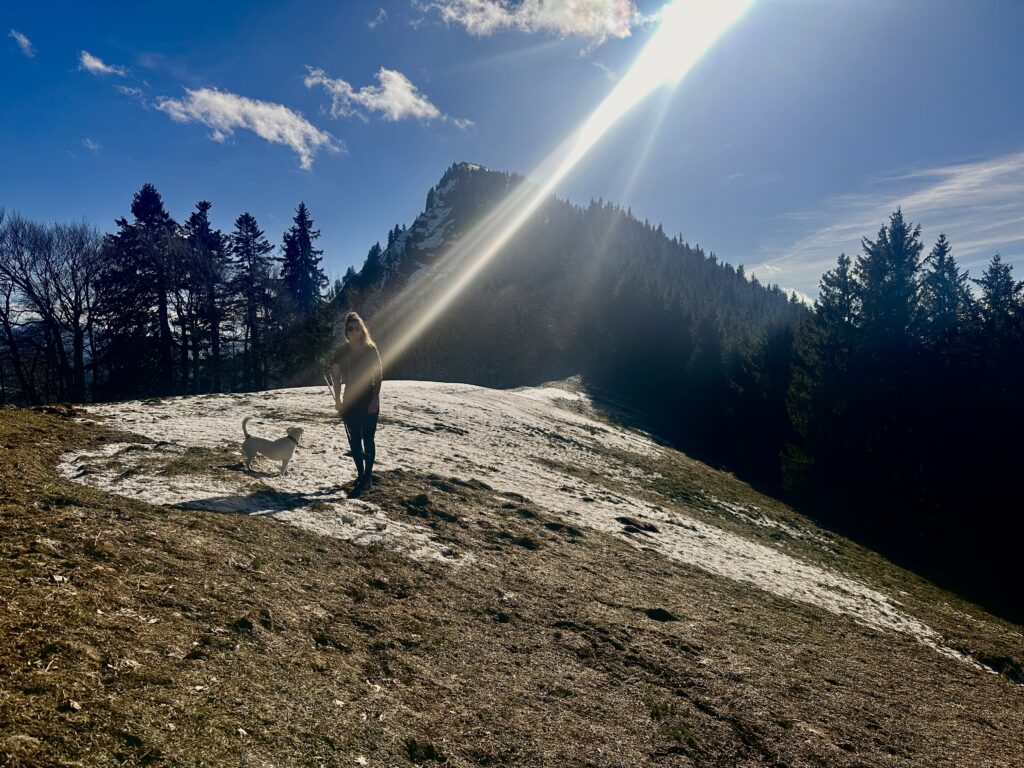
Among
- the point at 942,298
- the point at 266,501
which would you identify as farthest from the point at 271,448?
the point at 942,298

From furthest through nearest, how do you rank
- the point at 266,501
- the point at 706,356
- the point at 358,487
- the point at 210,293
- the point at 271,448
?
the point at 706,356, the point at 210,293, the point at 358,487, the point at 271,448, the point at 266,501

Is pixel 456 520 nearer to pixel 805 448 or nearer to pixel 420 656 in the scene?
pixel 420 656

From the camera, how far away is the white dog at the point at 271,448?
962 centimetres

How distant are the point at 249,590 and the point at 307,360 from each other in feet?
138

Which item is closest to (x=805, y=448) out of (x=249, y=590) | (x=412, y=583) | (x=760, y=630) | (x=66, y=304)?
(x=760, y=630)

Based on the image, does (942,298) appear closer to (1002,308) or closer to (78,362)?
(1002,308)

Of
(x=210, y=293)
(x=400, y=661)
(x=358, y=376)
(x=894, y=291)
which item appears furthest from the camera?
(x=210, y=293)

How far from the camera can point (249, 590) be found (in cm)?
562

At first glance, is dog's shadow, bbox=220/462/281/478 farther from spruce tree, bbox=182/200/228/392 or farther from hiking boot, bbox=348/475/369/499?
spruce tree, bbox=182/200/228/392

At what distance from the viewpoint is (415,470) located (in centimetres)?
1240

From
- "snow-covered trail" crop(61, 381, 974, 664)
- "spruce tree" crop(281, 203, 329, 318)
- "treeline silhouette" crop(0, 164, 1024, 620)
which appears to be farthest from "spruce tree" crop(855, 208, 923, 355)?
"spruce tree" crop(281, 203, 329, 318)

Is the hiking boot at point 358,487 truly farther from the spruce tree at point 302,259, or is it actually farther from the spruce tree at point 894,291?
the spruce tree at point 302,259

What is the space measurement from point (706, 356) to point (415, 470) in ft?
158

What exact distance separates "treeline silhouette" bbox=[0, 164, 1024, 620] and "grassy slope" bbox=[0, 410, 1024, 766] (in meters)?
16.9
